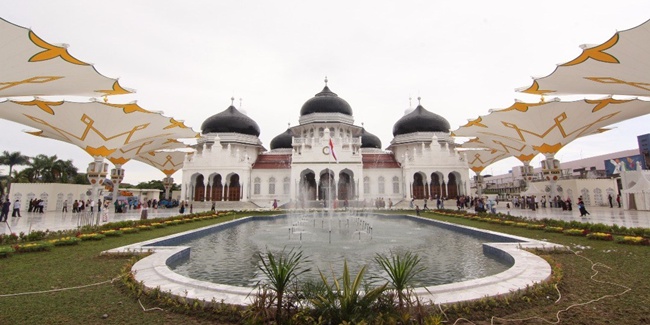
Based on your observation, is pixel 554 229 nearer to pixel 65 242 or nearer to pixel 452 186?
pixel 65 242

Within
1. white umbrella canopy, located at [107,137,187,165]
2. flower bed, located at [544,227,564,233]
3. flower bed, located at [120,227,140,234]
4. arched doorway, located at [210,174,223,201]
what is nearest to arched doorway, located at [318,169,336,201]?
arched doorway, located at [210,174,223,201]

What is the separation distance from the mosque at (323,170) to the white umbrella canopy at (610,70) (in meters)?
22.0

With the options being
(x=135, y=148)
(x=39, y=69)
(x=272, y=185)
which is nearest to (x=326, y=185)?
(x=272, y=185)

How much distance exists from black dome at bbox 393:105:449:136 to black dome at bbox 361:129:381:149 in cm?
607

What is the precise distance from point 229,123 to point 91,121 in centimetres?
2242

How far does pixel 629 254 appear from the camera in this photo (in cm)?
753

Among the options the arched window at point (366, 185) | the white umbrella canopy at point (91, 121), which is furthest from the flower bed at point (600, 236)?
the arched window at point (366, 185)

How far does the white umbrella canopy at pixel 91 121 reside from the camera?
1922 centimetres

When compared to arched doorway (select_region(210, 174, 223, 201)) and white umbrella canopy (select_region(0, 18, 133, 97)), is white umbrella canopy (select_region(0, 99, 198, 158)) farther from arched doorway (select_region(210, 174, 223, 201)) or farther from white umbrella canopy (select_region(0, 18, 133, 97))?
arched doorway (select_region(210, 174, 223, 201))

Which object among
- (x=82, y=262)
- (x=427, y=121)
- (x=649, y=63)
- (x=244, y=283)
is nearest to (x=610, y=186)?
(x=427, y=121)

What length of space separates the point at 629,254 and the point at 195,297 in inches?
374

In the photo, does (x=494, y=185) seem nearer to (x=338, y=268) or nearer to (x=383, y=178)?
(x=383, y=178)

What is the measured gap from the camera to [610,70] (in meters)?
12.9

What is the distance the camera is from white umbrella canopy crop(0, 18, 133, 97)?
9.91 m
